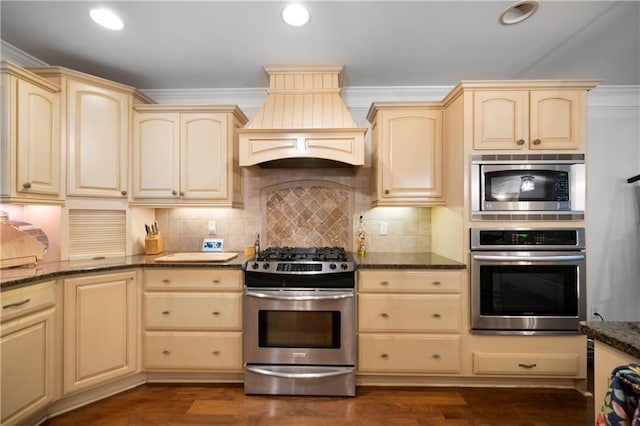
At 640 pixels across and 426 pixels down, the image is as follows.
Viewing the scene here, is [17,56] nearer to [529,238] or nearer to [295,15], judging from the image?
[295,15]

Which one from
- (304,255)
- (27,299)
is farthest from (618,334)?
(27,299)

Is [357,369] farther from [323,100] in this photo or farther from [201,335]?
[323,100]

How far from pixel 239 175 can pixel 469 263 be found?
2.09 meters

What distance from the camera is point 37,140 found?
211cm

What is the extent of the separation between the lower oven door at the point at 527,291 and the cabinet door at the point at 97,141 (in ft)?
9.51

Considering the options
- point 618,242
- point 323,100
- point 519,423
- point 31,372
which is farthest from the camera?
point 618,242

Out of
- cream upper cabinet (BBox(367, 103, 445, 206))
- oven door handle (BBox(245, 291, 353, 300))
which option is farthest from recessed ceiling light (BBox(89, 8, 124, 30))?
oven door handle (BBox(245, 291, 353, 300))

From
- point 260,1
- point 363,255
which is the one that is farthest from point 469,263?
point 260,1

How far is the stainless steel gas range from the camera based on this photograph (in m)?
2.22

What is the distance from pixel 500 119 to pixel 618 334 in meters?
1.74

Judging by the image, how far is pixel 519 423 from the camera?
194 cm

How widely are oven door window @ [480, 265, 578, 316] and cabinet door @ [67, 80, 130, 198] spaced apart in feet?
9.75

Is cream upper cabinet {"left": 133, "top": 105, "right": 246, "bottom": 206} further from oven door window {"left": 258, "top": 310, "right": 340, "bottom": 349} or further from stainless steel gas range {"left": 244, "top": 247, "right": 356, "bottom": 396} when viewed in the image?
oven door window {"left": 258, "top": 310, "right": 340, "bottom": 349}

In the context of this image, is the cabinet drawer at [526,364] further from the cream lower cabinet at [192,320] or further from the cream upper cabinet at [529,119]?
the cream lower cabinet at [192,320]
